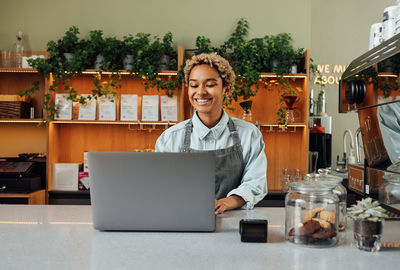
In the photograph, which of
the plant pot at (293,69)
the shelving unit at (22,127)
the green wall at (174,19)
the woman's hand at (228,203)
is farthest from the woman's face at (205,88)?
the shelving unit at (22,127)

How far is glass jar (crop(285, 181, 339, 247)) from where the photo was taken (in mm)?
1096

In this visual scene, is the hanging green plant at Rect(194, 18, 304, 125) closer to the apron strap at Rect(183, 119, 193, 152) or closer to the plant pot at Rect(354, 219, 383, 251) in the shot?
the apron strap at Rect(183, 119, 193, 152)

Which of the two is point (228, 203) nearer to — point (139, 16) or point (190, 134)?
point (190, 134)

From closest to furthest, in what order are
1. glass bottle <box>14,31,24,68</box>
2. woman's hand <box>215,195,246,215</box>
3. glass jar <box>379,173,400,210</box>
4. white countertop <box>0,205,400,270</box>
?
1. white countertop <box>0,205,400,270</box>
2. glass jar <box>379,173,400,210</box>
3. woman's hand <box>215,195,246,215</box>
4. glass bottle <box>14,31,24,68</box>

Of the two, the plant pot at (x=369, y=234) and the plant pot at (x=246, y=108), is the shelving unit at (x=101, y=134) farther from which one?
the plant pot at (x=369, y=234)

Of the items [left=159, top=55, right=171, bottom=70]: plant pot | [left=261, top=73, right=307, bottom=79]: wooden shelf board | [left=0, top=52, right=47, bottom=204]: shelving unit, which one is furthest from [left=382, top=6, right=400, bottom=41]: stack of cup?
[left=0, top=52, right=47, bottom=204]: shelving unit

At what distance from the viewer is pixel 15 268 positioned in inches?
36.5

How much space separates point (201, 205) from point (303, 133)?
2.82m

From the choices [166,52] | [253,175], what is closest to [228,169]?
[253,175]

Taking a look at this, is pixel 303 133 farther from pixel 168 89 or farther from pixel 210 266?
pixel 210 266

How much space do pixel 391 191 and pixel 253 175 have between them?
2.16 ft

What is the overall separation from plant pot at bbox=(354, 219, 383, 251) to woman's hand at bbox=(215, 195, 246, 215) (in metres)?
0.61

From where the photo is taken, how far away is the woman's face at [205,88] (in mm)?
2023

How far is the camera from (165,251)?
41.5 inches
